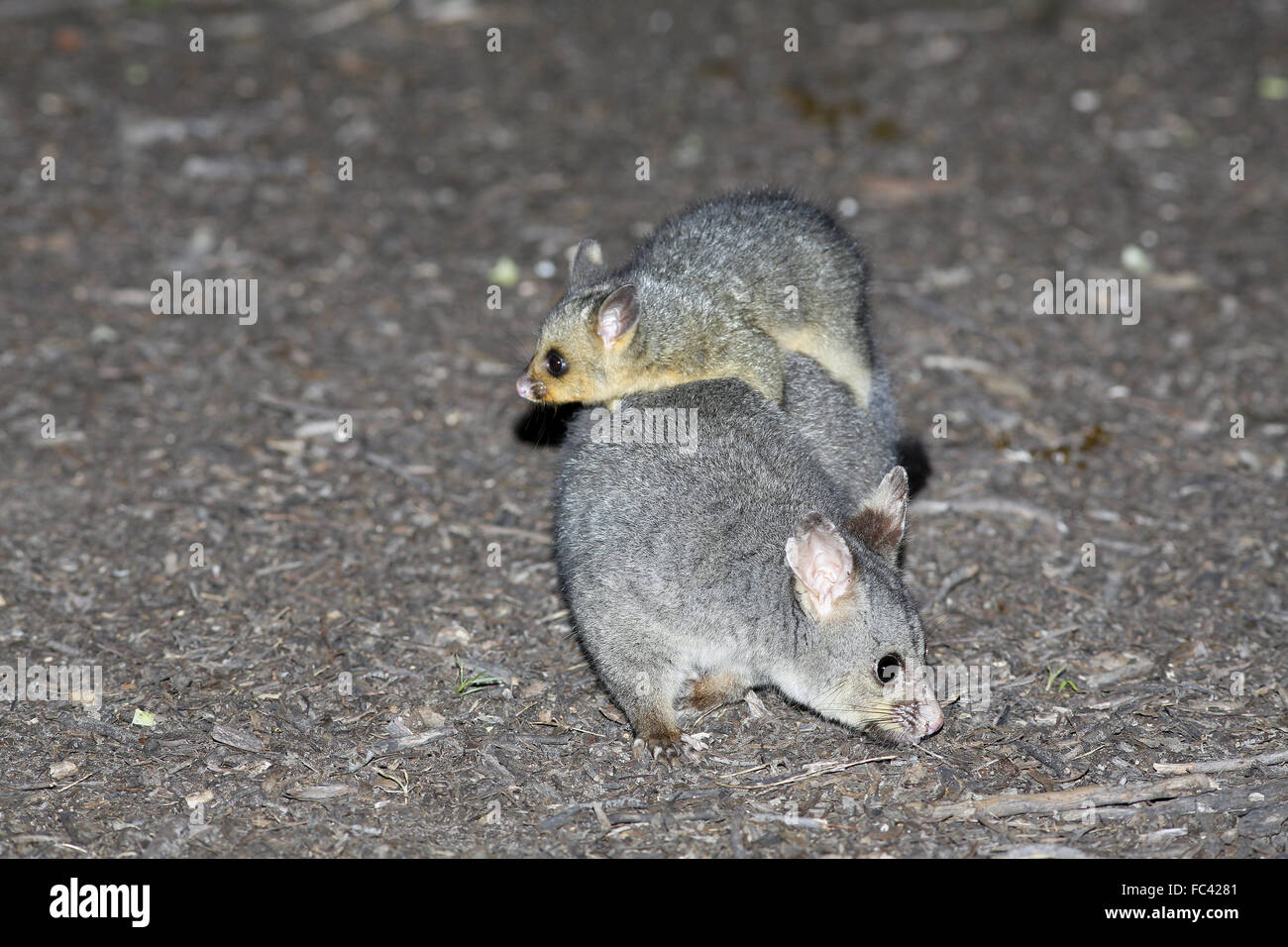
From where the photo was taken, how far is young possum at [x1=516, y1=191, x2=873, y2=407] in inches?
244

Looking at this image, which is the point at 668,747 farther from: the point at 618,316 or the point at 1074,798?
the point at 618,316

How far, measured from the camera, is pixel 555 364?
621cm

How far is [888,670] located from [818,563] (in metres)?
0.54

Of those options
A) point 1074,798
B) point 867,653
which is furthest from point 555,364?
point 1074,798

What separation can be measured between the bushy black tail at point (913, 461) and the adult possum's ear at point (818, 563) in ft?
5.33

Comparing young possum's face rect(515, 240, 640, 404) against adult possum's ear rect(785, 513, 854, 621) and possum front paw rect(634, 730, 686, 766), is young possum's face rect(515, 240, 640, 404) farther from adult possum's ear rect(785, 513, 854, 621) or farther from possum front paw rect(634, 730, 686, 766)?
possum front paw rect(634, 730, 686, 766)

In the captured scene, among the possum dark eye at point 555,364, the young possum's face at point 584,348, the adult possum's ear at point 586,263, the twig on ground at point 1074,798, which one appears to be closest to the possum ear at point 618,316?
the young possum's face at point 584,348

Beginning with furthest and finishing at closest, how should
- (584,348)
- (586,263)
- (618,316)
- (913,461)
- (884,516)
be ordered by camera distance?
(913,461), (586,263), (584,348), (618,316), (884,516)

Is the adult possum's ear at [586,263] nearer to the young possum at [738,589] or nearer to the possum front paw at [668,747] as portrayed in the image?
the young possum at [738,589]

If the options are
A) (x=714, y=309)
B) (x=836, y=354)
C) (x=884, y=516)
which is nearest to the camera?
(x=884, y=516)

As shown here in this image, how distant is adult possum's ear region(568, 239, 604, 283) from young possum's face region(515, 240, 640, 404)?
1.32 feet

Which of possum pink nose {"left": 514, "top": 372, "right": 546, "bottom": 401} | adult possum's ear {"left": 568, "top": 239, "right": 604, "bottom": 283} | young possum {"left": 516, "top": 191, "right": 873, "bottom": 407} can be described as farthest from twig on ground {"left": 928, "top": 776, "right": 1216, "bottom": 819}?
adult possum's ear {"left": 568, "top": 239, "right": 604, "bottom": 283}
